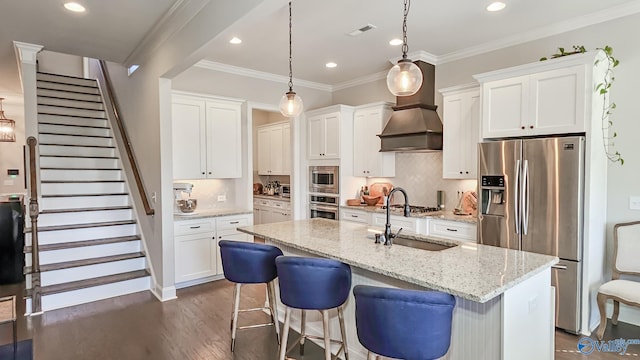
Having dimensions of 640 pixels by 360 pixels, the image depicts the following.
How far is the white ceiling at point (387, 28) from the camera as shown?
3.31m

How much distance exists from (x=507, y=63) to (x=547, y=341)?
3.13 meters

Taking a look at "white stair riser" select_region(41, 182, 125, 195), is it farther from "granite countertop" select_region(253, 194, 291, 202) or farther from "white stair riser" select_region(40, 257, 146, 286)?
"granite countertop" select_region(253, 194, 291, 202)

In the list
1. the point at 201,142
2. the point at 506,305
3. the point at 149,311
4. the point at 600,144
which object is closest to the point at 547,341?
the point at 506,305

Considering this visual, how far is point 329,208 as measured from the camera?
18.7ft

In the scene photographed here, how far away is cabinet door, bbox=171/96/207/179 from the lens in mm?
4660

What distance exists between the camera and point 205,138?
16.1 feet

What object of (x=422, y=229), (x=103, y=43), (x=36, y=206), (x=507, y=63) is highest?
(x=103, y=43)

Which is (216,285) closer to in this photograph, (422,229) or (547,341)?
(422,229)

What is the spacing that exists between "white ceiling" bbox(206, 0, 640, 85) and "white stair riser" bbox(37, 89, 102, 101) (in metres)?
3.35

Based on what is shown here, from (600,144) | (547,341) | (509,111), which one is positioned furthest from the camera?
(509,111)

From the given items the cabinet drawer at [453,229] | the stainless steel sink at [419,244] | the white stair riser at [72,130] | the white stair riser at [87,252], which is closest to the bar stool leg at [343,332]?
the stainless steel sink at [419,244]

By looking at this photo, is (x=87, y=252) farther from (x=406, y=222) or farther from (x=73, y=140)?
(x=406, y=222)

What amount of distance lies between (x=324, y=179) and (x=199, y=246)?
2.15 m

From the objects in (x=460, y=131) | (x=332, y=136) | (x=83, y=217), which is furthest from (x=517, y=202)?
(x=83, y=217)
